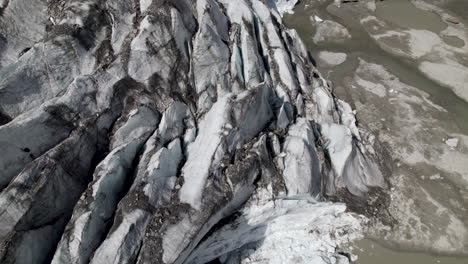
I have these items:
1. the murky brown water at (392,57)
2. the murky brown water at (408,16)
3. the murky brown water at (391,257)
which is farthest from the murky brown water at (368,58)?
the murky brown water at (391,257)

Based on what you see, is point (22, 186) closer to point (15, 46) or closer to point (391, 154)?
point (15, 46)

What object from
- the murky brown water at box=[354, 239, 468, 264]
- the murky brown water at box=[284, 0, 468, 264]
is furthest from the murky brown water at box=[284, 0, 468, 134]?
the murky brown water at box=[354, 239, 468, 264]

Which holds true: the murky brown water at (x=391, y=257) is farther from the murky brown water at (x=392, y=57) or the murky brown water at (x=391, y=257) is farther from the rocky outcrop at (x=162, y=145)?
the rocky outcrop at (x=162, y=145)

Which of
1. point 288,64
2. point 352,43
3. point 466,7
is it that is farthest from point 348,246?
point 466,7

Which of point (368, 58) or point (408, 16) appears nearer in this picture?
point (368, 58)

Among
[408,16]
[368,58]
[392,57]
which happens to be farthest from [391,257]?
[408,16]

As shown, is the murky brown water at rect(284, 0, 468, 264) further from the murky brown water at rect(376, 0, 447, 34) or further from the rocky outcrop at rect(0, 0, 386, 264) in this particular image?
the rocky outcrop at rect(0, 0, 386, 264)

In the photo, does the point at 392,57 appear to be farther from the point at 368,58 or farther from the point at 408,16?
the point at 408,16

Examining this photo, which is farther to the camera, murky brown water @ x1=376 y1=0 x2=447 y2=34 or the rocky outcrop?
murky brown water @ x1=376 y1=0 x2=447 y2=34
